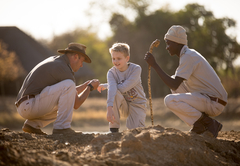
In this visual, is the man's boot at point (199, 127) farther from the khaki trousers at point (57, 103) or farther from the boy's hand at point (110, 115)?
the khaki trousers at point (57, 103)

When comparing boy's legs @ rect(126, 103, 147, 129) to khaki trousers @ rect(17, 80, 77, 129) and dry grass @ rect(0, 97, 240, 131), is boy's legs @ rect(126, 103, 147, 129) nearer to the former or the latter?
khaki trousers @ rect(17, 80, 77, 129)

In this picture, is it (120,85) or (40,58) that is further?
(40,58)

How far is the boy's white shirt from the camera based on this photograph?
4570 mm

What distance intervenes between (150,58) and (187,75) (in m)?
0.61

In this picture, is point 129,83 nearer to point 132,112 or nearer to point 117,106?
point 117,106

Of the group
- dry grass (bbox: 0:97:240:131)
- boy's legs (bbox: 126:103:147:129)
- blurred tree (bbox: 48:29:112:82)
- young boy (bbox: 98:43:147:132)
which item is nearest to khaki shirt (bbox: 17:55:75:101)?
young boy (bbox: 98:43:147:132)

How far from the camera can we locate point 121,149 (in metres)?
3.01

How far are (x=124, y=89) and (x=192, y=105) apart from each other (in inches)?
41.3

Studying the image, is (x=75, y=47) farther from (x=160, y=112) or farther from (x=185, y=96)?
(x=160, y=112)

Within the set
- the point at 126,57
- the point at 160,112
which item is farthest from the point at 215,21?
the point at 126,57

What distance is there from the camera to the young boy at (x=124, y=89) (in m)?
4.57

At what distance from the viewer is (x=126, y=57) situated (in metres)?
4.76

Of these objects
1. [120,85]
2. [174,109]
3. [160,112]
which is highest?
[120,85]

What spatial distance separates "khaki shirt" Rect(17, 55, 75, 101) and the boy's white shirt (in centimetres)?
66
